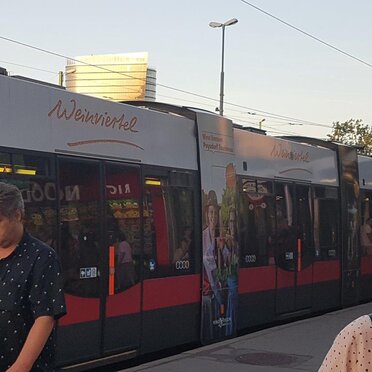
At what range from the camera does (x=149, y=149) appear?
9945mm

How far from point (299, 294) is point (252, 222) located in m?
2.10

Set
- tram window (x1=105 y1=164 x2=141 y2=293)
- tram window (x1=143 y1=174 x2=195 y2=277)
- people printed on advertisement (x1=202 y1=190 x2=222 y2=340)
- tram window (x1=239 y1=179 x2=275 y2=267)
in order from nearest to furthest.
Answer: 1. tram window (x1=105 y1=164 x2=141 y2=293)
2. tram window (x1=143 y1=174 x2=195 y2=277)
3. people printed on advertisement (x1=202 y1=190 x2=222 y2=340)
4. tram window (x1=239 y1=179 x2=275 y2=267)

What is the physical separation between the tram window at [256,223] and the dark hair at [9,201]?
855 cm

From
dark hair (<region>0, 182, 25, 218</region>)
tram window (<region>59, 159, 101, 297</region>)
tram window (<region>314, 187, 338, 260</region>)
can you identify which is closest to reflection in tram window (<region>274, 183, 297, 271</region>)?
tram window (<region>314, 187, 338, 260</region>)

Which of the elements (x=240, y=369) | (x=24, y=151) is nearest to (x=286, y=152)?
(x=240, y=369)

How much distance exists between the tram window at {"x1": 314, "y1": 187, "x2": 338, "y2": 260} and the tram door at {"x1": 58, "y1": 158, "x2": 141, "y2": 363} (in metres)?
6.24

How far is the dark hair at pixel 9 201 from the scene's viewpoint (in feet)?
12.5

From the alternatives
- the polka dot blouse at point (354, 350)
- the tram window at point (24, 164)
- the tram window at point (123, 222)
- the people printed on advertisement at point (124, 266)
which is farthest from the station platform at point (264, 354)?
the polka dot blouse at point (354, 350)

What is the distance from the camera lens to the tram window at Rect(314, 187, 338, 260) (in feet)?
49.5

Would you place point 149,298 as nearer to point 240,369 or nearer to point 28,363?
point 240,369

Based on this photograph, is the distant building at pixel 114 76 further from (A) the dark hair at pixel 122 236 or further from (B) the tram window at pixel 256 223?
(A) the dark hair at pixel 122 236

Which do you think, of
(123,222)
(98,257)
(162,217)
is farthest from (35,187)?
(162,217)

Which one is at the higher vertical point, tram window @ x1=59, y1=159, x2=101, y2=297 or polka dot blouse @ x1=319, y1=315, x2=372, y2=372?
tram window @ x1=59, y1=159, x2=101, y2=297

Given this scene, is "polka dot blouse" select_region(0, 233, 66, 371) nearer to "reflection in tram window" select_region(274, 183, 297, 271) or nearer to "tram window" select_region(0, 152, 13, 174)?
"tram window" select_region(0, 152, 13, 174)
